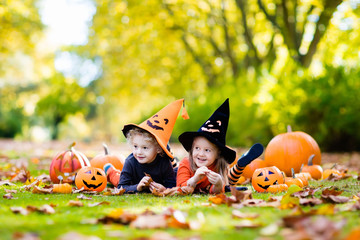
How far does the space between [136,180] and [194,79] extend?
2013cm

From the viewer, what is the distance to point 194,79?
24.2m

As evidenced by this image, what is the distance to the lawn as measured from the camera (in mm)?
2084

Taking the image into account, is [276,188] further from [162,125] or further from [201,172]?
[162,125]

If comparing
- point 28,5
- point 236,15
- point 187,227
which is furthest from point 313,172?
point 28,5

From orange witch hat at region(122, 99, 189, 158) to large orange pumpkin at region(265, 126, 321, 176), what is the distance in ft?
7.63

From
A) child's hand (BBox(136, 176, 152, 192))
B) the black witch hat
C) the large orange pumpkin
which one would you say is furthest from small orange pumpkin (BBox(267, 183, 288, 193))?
the large orange pumpkin

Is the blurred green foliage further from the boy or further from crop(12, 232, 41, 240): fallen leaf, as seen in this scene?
crop(12, 232, 41, 240): fallen leaf

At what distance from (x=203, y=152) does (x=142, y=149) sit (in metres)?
0.67

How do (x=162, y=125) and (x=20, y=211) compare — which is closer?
(x=20, y=211)

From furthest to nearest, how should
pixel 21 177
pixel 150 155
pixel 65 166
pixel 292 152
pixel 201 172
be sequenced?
1. pixel 292 152
2. pixel 21 177
3. pixel 65 166
4. pixel 150 155
5. pixel 201 172

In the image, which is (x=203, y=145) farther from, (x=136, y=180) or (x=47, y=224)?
(x=47, y=224)

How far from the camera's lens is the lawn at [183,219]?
2084mm

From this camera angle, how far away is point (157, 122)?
14.3 feet

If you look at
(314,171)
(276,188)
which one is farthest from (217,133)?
(314,171)
